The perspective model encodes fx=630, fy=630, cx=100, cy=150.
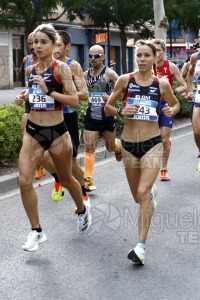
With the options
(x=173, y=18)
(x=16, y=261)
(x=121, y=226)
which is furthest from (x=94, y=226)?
(x=173, y=18)

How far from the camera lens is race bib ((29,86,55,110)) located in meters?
5.38

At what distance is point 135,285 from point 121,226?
5.85ft

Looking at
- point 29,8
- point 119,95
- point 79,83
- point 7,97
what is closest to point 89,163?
point 79,83

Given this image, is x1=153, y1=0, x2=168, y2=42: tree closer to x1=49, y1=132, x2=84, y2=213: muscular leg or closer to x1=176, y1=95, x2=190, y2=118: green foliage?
x1=176, y1=95, x2=190, y2=118: green foliage

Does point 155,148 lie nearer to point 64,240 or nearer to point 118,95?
point 118,95

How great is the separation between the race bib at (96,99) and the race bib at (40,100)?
8.58 feet

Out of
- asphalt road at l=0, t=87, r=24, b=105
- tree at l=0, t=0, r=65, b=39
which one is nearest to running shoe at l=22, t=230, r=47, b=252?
tree at l=0, t=0, r=65, b=39

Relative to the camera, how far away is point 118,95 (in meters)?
5.51

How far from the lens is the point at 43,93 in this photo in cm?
535

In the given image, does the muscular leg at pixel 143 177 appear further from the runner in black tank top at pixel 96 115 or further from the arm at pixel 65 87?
the runner in black tank top at pixel 96 115

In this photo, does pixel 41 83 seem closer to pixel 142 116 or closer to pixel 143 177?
pixel 142 116

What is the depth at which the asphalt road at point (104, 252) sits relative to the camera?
4379 mm

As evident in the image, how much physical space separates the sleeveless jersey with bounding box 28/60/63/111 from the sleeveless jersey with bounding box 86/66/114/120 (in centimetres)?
257

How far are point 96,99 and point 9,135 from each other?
5.18 ft
